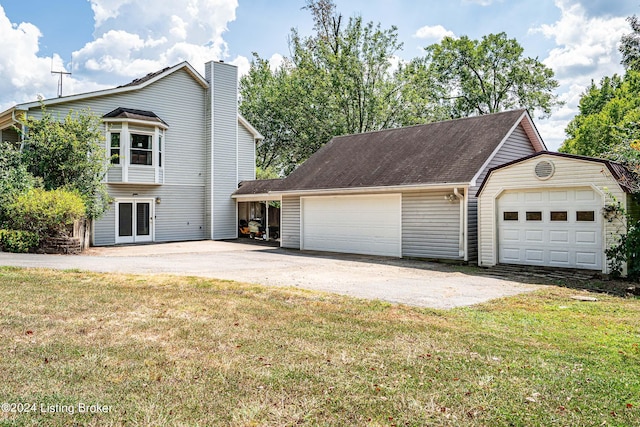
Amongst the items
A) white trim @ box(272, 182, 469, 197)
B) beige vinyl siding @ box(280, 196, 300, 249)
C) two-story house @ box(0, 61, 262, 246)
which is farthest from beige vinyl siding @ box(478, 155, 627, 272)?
two-story house @ box(0, 61, 262, 246)

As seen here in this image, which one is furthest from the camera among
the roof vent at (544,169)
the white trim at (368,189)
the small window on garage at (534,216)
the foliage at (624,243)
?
the white trim at (368,189)

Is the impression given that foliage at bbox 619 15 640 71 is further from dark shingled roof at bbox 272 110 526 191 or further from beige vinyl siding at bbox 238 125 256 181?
beige vinyl siding at bbox 238 125 256 181

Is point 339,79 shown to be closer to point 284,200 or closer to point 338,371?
point 284,200

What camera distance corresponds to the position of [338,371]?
4094 mm

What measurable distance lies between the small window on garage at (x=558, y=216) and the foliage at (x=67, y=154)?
15163 millimetres

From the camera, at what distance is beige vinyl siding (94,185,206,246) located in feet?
63.7

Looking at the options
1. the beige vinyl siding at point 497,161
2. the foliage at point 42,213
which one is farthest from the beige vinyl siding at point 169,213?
the beige vinyl siding at point 497,161

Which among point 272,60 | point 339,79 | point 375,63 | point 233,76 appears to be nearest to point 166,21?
point 233,76

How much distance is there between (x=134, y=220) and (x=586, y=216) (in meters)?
17.6

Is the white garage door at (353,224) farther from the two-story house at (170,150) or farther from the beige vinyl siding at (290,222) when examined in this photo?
the two-story house at (170,150)

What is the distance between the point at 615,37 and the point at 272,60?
25186 mm

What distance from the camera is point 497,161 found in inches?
567

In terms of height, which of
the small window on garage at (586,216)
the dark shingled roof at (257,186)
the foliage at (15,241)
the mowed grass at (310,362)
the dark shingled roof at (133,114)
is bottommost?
the mowed grass at (310,362)

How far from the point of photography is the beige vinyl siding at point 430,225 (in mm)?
13742
